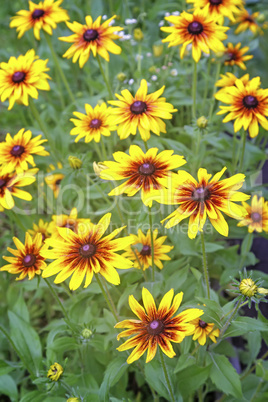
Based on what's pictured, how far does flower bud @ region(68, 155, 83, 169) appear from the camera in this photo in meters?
1.21

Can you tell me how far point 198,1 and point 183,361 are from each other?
3.94 feet

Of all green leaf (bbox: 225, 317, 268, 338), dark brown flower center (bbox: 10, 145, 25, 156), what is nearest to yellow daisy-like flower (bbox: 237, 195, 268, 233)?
green leaf (bbox: 225, 317, 268, 338)

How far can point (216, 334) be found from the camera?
38.5 inches

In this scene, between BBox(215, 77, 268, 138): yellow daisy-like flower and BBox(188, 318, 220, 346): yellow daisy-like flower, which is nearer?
BBox(188, 318, 220, 346): yellow daisy-like flower

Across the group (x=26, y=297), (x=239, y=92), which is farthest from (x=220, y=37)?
(x=26, y=297)

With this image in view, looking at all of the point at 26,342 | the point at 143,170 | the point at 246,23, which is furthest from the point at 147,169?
the point at 246,23

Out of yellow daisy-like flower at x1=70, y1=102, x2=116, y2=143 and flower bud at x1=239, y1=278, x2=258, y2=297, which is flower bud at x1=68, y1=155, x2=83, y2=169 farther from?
flower bud at x1=239, y1=278, x2=258, y2=297

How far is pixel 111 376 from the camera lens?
3.27 ft

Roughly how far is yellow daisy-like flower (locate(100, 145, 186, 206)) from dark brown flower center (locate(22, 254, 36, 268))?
0.31 m

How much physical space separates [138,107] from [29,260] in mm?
516

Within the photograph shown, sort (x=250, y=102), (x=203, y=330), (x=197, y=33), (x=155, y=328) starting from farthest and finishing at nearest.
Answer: (x=197, y=33) < (x=250, y=102) < (x=203, y=330) < (x=155, y=328)

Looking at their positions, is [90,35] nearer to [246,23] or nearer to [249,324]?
[246,23]

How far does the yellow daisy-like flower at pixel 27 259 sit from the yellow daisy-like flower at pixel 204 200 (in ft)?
1.26

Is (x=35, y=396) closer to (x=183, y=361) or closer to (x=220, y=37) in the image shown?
(x=183, y=361)
